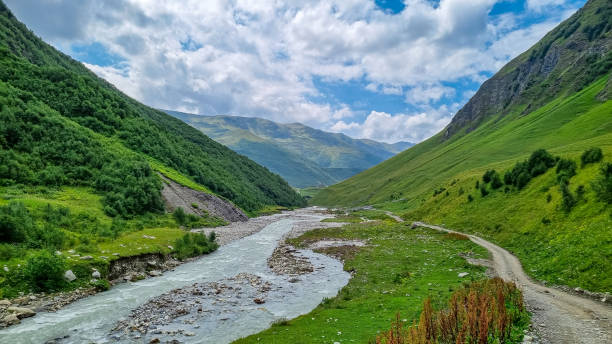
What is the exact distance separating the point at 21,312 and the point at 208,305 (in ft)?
43.0

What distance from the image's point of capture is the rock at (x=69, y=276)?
28.0 metres

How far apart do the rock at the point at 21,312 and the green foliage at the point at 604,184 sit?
52.5 meters

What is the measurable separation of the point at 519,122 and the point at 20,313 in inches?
7537

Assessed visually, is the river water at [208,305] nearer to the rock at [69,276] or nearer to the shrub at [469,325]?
the rock at [69,276]

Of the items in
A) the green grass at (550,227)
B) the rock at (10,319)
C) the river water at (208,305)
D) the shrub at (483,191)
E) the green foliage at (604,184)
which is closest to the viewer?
the river water at (208,305)

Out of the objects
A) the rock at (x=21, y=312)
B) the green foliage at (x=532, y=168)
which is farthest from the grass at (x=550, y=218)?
the rock at (x=21, y=312)

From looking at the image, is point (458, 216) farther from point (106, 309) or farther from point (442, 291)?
point (106, 309)

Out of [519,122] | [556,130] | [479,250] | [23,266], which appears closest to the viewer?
[23,266]

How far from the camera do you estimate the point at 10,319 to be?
67.4 feet

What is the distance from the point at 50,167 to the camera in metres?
56.9

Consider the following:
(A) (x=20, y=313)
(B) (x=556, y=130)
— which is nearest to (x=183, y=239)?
(A) (x=20, y=313)

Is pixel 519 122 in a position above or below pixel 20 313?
above

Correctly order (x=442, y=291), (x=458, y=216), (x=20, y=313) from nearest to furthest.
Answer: (x=20, y=313) → (x=442, y=291) → (x=458, y=216)

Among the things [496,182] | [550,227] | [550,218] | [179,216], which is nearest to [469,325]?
[550,227]
